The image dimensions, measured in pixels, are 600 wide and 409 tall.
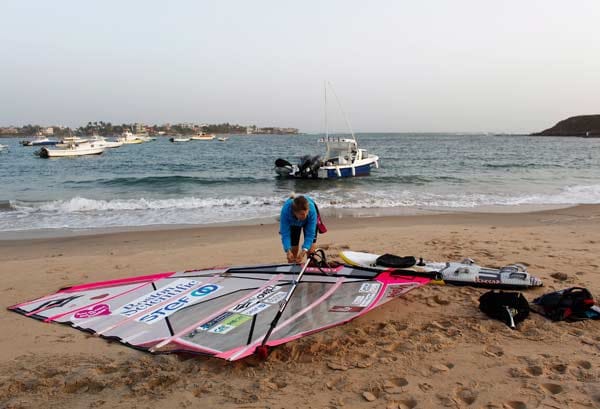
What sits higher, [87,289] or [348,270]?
[348,270]

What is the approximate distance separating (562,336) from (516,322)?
0.41m

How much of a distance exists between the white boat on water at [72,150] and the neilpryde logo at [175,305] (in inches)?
1655

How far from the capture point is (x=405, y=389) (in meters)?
3.04

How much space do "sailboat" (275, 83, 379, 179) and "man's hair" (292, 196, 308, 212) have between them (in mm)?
16233

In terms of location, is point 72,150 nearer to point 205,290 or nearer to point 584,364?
point 205,290

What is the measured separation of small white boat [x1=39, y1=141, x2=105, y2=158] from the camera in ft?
131

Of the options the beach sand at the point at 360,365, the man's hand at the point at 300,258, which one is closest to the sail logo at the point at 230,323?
the beach sand at the point at 360,365

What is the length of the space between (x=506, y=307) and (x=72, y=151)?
4465 centimetres

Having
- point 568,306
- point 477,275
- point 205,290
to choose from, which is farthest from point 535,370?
point 205,290

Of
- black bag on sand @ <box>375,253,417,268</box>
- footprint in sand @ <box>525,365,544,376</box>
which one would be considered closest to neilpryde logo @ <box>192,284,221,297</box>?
black bag on sand @ <box>375,253,417,268</box>

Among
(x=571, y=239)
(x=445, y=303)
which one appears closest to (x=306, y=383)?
(x=445, y=303)

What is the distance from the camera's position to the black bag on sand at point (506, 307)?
164 inches

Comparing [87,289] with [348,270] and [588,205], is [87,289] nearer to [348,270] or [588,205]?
[348,270]

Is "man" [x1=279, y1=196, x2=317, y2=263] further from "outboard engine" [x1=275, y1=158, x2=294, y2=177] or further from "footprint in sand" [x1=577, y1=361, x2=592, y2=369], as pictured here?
"outboard engine" [x1=275, y1=158, x2=294, y2=177]
